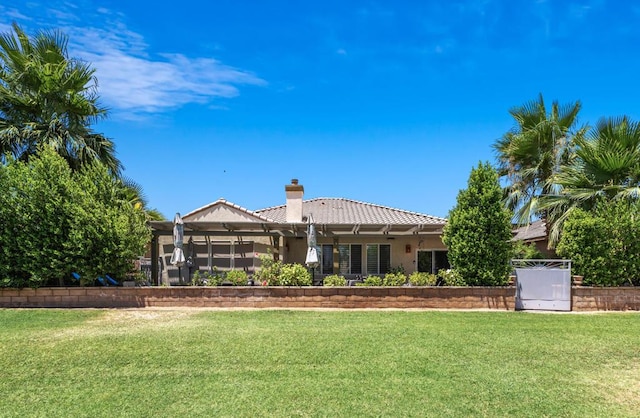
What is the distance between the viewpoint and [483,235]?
1252cm

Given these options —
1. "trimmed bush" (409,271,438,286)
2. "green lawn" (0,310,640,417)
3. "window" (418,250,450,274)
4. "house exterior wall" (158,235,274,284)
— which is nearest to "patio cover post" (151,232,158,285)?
"house exterior wall" (158,235,274,284)

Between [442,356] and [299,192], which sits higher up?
[299,192]

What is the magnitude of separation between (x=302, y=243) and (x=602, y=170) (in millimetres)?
12698

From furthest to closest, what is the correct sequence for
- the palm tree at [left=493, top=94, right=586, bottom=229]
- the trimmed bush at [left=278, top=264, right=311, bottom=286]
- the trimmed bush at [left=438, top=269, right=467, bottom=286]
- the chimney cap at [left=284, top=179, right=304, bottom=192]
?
the chimney cap at [left=284, top=179, right=304, bottom=192], the palm tree at [left=493, top=94, right=586, bottom=229], the trimmed bush at [left=278, top=264, right=311, bottom=286], the trimmed bush at [left=438, top=269, right=467, bottom=286]

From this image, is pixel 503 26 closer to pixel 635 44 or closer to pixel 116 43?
pixel 635 44

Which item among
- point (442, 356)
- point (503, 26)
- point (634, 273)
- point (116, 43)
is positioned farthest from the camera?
point (503, 26)

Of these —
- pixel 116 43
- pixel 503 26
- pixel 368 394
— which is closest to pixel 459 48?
pixel 503 26

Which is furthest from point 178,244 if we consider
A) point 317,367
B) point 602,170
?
point 602,170

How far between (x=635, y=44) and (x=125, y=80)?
16.7 m

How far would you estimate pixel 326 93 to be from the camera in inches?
716

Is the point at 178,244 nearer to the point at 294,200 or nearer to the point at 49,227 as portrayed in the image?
the point at 49,227

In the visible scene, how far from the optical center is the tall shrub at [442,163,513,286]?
1255 cm

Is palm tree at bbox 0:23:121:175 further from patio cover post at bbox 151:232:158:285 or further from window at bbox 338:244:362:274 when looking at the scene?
window at bbox 338:244:362:274

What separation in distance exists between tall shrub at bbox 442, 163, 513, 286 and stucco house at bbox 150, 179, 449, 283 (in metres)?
4.87
